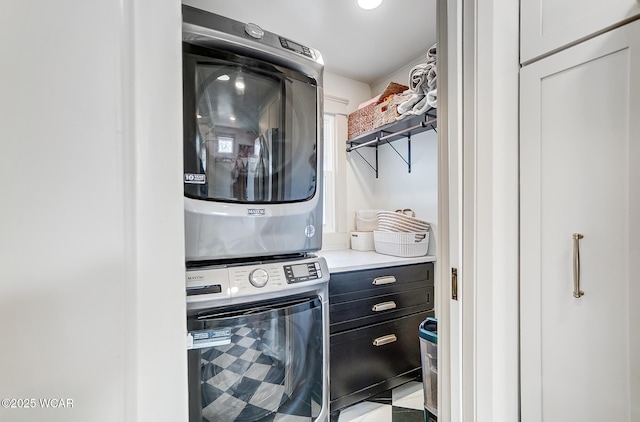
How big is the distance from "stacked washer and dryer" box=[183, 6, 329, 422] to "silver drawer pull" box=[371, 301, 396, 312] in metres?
0.68

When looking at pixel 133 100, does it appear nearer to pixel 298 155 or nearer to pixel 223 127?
pixel 223 127

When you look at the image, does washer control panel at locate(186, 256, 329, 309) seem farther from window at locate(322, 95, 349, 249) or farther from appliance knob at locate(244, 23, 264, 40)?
window at locate(322, 95, 349, 249)

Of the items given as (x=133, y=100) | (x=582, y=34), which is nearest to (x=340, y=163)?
(x=582, y=34)

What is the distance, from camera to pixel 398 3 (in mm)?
1615

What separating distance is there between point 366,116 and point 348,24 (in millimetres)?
681

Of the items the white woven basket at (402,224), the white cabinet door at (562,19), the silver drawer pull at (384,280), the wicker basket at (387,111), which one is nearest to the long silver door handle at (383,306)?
the silver drawer pull at (384,280)

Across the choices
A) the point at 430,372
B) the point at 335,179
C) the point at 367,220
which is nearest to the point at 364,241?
the point at 367,220

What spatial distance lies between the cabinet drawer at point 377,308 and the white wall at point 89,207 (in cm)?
135

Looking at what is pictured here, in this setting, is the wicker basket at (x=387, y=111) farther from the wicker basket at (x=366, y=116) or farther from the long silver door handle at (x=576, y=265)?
the long silver door handle at (x=576, y=265)

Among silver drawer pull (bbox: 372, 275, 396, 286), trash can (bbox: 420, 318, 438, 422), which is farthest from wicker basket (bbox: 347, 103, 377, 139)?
trash can (bbox: 420, 318, 438, 422)

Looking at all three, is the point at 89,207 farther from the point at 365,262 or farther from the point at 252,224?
the point at 365,262

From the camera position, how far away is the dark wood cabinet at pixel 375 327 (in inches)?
64.2

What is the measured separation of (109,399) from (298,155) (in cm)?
94

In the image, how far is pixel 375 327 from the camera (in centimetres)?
176
